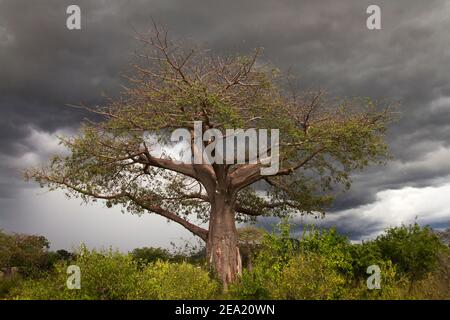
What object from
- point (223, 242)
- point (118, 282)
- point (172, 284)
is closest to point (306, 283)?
point (172, 284)

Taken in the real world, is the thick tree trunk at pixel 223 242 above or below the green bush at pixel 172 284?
above

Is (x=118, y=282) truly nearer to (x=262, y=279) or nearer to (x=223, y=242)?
(x=262, y=279)

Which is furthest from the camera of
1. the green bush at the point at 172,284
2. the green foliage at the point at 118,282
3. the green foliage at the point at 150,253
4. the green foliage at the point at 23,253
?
the green foliage at the point at 150,253

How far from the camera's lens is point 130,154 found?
23.4 meters

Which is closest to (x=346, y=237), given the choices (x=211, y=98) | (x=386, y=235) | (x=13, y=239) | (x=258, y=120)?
(x=386, y=235)

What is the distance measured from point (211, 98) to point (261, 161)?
15.5 ft

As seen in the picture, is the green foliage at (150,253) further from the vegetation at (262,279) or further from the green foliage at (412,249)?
the vegetation at (262,279)

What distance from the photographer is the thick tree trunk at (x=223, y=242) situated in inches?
906

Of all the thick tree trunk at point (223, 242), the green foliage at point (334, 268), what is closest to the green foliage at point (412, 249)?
the green foliage at point (334, 268)

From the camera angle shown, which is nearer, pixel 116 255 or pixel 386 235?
pixel 116 255

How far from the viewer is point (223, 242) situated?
23.4m

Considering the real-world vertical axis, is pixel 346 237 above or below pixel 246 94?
below

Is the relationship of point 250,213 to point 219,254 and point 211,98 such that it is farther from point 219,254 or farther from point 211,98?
point 211,98

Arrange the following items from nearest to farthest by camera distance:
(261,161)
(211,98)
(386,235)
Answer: (211,98)
(261,161)
(386,235)
